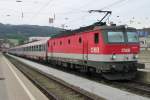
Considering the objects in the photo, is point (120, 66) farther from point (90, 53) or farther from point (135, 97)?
point (135, 97)

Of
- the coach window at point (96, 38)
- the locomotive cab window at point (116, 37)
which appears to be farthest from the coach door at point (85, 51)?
Answer: the locomotive cab window at point (116, 37)

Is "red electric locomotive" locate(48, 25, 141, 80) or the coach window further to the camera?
the coach window

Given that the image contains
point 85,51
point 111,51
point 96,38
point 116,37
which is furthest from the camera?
point 85,51

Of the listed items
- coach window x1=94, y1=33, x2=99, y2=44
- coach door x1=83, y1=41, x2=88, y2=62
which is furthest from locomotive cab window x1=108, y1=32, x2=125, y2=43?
coach door x1=83, y1=41, x2=88, y2=62

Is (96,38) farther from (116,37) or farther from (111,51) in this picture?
(111,51)

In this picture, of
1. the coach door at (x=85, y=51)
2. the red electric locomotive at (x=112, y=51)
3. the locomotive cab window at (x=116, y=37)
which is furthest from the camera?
the coach door at (x=85, y=51)

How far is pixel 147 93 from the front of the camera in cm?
1578

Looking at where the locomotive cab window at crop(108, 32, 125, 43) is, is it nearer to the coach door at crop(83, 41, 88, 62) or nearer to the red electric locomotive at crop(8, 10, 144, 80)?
the red electric locomotive at crop(8, 10, 144, 80)

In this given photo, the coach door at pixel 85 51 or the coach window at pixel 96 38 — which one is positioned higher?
the coach window at pixel 96 38

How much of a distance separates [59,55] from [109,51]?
1284 cm

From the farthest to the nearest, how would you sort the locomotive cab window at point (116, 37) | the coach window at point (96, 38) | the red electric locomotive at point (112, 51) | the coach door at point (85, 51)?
1. the coach door at point (85, 51)
2. the coach window at point (96, 38)
3. the locomotive cab window at point (116, 37)
4. the red electric locomotive at point (112, 51)

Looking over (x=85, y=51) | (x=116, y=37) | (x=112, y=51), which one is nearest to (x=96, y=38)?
(x=116, y=37)

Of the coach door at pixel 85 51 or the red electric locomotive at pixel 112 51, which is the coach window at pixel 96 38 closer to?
the red electric locomotive at pixel 112 51

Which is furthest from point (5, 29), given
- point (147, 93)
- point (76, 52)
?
point (147, 93)
